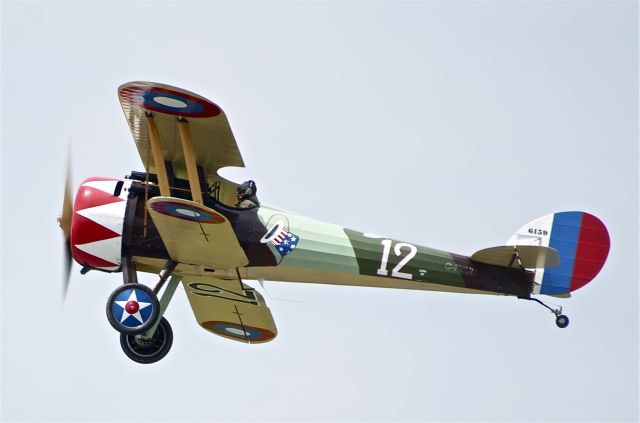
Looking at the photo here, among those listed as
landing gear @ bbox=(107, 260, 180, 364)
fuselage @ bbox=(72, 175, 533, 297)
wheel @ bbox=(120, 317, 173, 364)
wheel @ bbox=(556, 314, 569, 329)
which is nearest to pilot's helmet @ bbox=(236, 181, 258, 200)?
fuselage @ bbox=(72, 175, 533, 297)

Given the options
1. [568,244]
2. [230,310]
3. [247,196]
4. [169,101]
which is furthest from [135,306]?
[568,244]

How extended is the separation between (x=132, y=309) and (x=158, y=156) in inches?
63.0

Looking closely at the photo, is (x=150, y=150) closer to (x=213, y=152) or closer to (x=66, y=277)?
(x=213, y=152)

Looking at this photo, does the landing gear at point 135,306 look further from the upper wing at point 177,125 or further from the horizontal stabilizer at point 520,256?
the horizontal stabilizer at point 520,256

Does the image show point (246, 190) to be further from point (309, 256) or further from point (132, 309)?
point (132, 309)

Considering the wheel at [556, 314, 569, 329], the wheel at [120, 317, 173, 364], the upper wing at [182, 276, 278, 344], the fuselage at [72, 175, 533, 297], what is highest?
the fuselage at [72, 175, 533, 297]

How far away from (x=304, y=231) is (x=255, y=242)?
55cm

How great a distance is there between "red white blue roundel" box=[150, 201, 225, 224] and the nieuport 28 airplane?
23 cm

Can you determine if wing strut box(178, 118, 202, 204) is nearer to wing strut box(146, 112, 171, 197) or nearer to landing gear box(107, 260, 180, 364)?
wing strut box(146, 112, 171, 197)

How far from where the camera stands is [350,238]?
12844 millimetres

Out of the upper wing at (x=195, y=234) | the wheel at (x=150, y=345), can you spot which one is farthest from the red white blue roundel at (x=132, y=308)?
the wheel at (x=150, y=345)

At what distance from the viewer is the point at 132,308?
1220 cm

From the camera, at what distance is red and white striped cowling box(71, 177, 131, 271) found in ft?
41.0

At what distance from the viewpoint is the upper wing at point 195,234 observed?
38.4 ft
